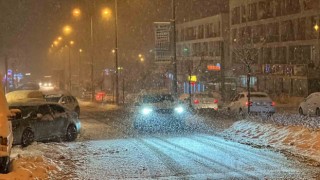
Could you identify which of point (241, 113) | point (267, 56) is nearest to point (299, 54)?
point (267, 56)

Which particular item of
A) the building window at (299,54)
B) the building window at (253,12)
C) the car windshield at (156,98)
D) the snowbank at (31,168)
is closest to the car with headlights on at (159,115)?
the car windshield at (156,98)

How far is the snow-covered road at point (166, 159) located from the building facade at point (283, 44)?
32406mm

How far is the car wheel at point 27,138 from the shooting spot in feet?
50.9

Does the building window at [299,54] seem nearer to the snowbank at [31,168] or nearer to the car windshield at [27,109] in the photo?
the car windshield at [27,109]

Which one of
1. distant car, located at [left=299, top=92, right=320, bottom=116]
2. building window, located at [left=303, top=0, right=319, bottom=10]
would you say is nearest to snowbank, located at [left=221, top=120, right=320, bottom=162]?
distant car, located at [left=299, top=92, right=320, bottom=116]

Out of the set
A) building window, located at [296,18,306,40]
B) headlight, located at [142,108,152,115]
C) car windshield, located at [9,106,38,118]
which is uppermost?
building window, located at [296,18,306,40]

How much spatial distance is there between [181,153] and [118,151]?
1.87m

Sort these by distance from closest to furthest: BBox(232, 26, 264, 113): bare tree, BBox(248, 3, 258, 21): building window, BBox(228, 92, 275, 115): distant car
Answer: BBox(232, 26, 264, 113): bare tree
BBox(228, 92, 275, 115): distant car
BBox(248, 3, 258, 21): building window

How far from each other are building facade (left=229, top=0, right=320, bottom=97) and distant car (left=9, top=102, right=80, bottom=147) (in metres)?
31.4

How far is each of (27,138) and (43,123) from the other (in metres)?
1.20

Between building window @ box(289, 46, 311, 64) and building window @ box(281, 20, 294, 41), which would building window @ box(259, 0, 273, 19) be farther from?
building window @ box(289, 46, 311, 64)

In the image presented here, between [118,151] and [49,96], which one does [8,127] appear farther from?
[49,96]

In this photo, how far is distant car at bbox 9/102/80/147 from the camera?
15.5 metres

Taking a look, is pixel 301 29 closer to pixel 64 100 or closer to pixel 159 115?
pixel 64 100
